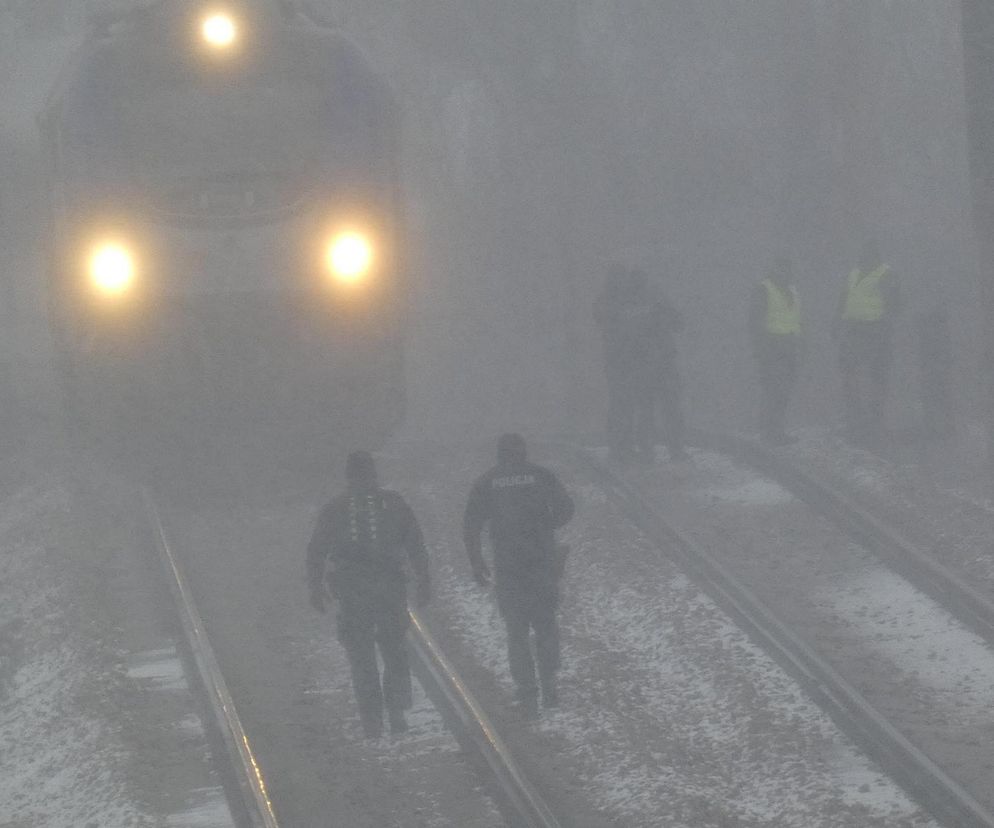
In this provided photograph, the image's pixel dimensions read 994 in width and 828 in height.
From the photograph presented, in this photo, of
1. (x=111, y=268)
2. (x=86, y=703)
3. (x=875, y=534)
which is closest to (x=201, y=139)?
(x=111, y=268)

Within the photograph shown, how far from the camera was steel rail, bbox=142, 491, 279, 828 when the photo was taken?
7711 millimetres

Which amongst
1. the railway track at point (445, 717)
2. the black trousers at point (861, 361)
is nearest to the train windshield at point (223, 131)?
the railway track at point (445, 717)

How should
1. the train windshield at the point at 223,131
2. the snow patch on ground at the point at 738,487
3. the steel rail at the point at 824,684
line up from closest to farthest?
the steel rail at the point at 824,684
the train windshield at the point at 223,131
the snow patch on ground at the point at 738,487

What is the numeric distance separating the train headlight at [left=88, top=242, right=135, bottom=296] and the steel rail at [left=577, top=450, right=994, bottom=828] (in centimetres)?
398

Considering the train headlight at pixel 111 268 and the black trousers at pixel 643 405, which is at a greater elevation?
the train headlight at pixel 111 268

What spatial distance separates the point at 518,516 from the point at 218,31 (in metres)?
5.45

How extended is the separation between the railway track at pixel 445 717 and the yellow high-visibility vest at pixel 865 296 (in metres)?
6.10

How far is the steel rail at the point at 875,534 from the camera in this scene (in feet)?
32.7

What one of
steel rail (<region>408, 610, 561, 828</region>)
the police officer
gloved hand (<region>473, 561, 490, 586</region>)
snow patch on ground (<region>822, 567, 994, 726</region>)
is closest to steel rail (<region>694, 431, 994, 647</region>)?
snow patch on ground (<region>822, 567, 994, 726</region>)

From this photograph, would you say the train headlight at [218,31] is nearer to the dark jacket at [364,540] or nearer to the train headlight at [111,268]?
the train headlight at [111,268]

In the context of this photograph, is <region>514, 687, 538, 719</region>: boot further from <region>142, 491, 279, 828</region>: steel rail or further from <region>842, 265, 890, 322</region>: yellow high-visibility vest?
<region>842, 265, 890, 322</region>: yellow high-visibility vest

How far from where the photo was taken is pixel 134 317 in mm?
12211

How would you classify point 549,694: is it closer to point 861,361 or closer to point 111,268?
point 111,268

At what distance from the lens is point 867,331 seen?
14.9 metres
